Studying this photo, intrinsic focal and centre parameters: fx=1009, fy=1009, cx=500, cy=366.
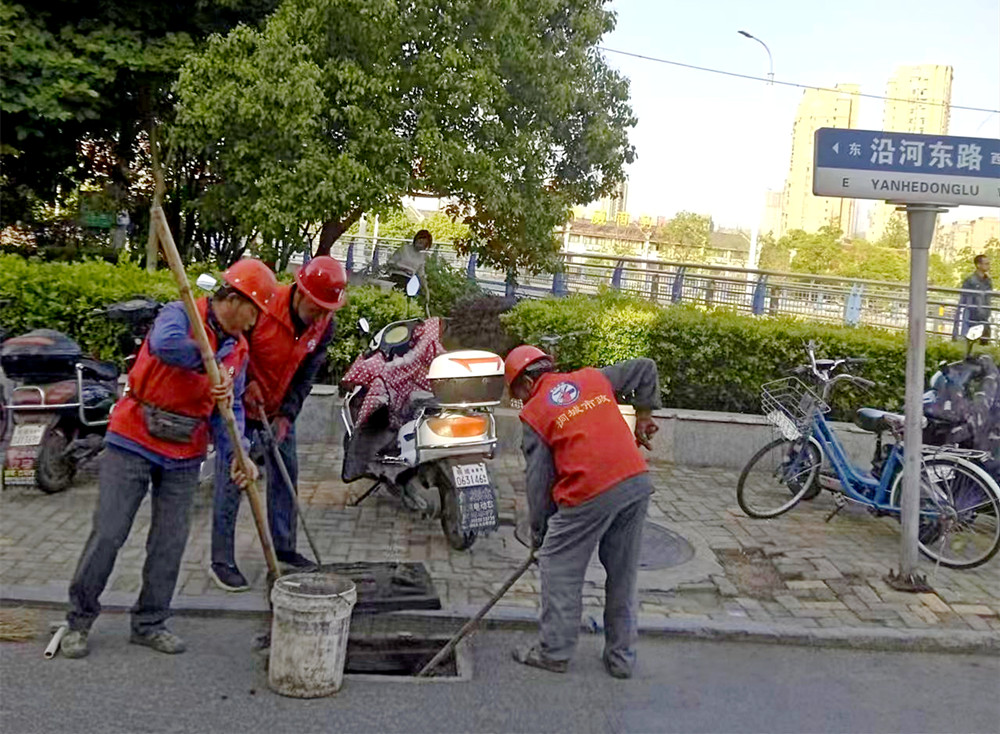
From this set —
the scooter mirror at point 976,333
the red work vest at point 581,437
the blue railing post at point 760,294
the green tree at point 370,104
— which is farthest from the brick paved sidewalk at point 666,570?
the blue railing post at point 760,294

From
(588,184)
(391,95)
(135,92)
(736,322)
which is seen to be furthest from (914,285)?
(135,92)

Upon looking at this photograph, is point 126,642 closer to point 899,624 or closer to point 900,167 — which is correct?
point 899,624

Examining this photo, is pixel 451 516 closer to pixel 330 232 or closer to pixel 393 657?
pixel 393 657

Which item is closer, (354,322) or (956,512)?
(956,512)

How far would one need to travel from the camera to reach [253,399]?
515cm

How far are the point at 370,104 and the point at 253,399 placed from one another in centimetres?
625

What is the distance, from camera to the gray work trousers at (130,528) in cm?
421

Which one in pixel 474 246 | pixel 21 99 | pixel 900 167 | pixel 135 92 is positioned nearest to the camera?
pixel 900 167

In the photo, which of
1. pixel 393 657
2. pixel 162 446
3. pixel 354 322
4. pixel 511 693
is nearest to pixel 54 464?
pixel 162 446

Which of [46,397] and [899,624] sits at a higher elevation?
[46,397]

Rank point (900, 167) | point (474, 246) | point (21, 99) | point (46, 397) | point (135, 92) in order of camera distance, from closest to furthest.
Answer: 1. point (900, 167)
2. point (46, 397)
3. point (21, 99)
4. point (135, 92)
5. point (474, 246)

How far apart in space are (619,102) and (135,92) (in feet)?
20.5

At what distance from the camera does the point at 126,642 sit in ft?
14.6

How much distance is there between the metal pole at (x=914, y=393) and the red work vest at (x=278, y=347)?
3.26 metres
